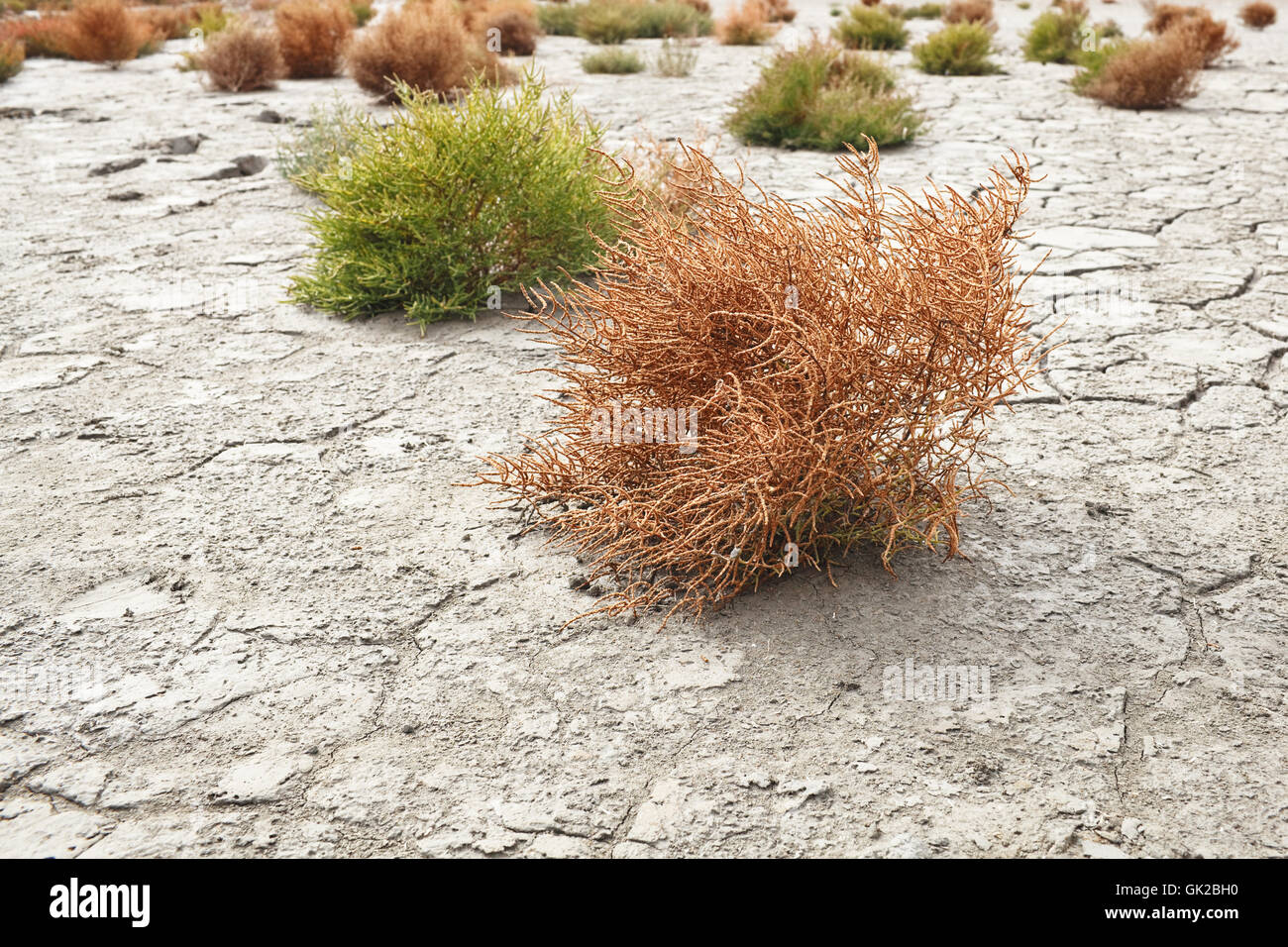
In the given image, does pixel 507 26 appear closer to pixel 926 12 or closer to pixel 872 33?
pixel 872 33

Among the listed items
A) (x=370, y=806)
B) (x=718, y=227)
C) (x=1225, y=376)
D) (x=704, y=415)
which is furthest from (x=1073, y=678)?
(x=1225, y=376)

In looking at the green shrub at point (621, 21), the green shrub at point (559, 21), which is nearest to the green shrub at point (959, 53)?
the green shrub at point (621, 21)

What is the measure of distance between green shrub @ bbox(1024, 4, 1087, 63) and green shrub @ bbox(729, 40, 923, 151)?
4840 mm

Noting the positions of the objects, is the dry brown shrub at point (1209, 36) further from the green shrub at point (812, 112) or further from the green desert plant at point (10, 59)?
the green desert plant at point (10, 59)

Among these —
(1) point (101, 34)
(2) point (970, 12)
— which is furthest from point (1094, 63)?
(1) point (101, 34)

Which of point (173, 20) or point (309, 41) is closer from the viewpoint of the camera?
point (309, 41)

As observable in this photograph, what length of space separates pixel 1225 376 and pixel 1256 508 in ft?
3.38

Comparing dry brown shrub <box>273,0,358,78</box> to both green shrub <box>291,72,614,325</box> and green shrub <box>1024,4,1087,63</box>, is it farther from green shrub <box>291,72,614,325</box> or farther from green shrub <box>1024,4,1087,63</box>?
green shrub <box>1024,4,1087,63</box>

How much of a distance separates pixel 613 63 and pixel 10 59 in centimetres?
619

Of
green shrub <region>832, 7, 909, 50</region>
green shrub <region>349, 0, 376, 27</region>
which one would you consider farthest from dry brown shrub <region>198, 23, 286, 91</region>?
green shrub <region>832, 7, 909, 50</region>

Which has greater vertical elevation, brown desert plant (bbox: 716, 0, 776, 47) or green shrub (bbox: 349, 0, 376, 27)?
green shrub (bbox: 349, 0, 376, 27)

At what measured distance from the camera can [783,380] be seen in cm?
247

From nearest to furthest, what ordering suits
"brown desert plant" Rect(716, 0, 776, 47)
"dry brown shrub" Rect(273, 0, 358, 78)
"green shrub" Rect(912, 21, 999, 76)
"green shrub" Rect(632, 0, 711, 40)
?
"green shrub" Rect(912, 21, 999, 76), "dry brown shrub" Rect(273, 0, 358, 78), "brown desert plant" Rect(716, 0, 776, 47), "green shrub" Rect(632, 0, 711, 40)

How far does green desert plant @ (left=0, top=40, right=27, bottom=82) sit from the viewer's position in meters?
10.3
